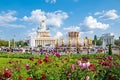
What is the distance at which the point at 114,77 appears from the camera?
31.1 ft

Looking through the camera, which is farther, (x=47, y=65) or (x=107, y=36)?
(x=107, y=36)

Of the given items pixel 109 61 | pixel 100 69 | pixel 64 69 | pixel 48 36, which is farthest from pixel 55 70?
pixel 48 36

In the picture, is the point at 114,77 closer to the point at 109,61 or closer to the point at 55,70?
the point at 109,61

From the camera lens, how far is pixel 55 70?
857 centimetres

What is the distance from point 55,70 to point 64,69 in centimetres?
27

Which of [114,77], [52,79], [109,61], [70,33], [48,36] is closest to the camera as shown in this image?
[52,79]

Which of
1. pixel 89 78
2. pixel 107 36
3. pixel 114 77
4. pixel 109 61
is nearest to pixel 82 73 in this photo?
pixel 89 78

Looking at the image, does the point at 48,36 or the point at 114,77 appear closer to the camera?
the point at 114,77

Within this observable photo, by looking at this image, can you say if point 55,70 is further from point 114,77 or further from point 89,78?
point 114,77

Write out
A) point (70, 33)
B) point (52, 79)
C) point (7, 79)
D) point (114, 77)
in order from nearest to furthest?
1. point (7, 79)
2. point (52, 79)
3. point (114, 77)
4. point (70, 33)

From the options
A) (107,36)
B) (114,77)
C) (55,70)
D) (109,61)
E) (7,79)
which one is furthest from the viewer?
(107,36)

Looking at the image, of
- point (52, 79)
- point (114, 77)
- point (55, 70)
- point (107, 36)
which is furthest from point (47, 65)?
point (107, 36)

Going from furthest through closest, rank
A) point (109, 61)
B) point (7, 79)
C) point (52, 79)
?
point (109, 61) < point (52, 79) < point (7, 79)

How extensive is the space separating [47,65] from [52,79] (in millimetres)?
1229
